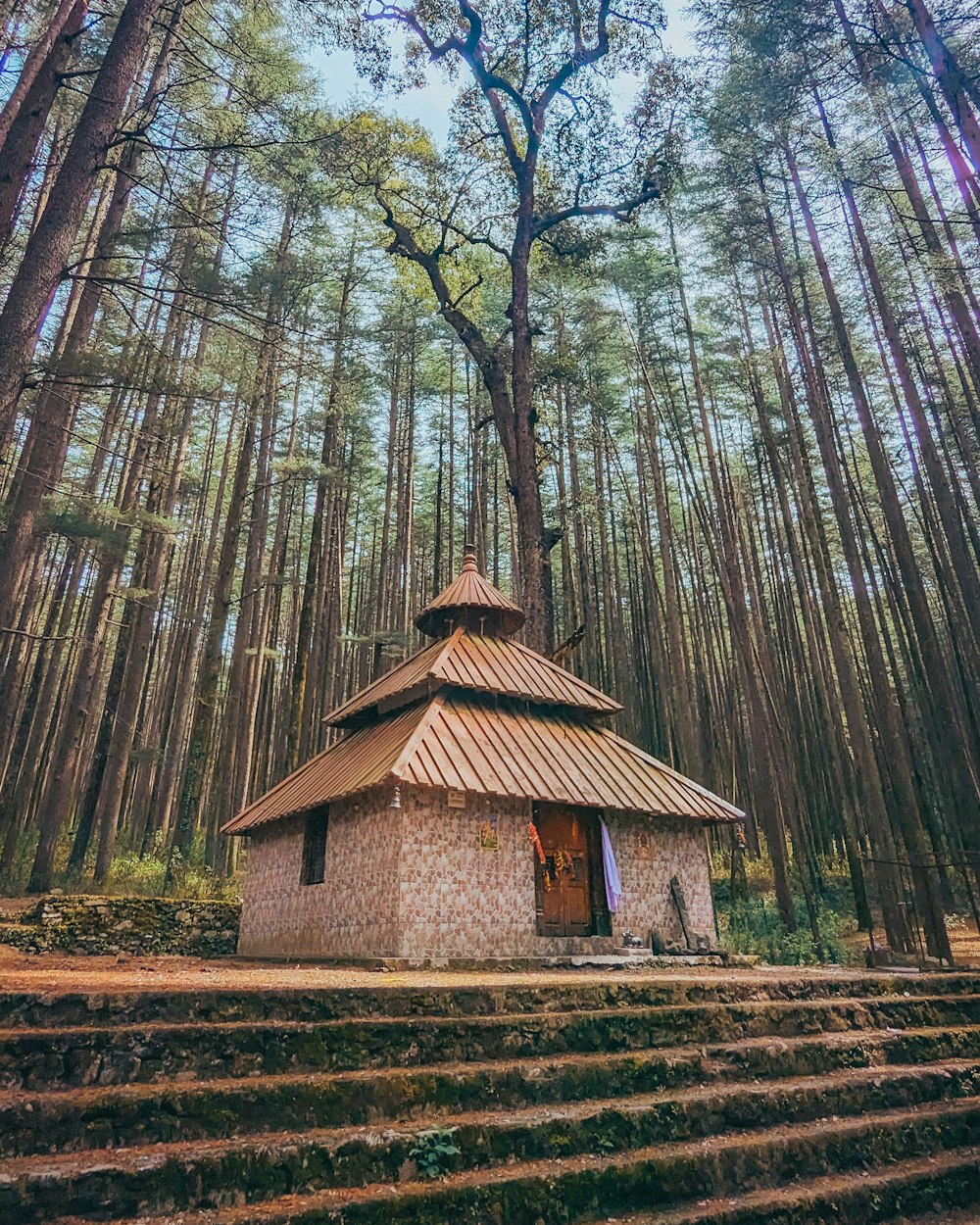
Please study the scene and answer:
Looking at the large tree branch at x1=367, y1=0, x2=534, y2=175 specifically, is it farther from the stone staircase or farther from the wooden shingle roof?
the stone staircase

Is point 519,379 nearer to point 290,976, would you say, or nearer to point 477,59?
point 477,59

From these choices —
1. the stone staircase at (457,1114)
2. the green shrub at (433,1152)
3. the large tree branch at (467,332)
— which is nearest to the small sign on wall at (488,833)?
the stone staircase at (457,1114)

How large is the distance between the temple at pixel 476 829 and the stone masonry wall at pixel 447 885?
2cm

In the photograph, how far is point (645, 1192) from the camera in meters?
3.53

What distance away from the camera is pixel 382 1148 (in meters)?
3.32

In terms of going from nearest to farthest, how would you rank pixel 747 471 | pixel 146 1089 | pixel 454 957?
pixel 146 1089 < pixel 454 957 < pixel 747 471

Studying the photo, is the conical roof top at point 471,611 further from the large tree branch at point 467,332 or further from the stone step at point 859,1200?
the stone step at point 859,1200

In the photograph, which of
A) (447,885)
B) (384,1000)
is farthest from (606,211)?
(384,1000)

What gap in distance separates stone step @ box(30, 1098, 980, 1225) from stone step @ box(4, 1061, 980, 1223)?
0.18ft

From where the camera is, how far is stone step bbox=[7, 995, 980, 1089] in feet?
11.2

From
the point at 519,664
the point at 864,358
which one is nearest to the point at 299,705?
the point at 519,664

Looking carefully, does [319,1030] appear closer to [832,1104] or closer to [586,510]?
[832,1104]

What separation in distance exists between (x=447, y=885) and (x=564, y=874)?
2296mm

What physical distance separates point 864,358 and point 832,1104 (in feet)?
58.9
